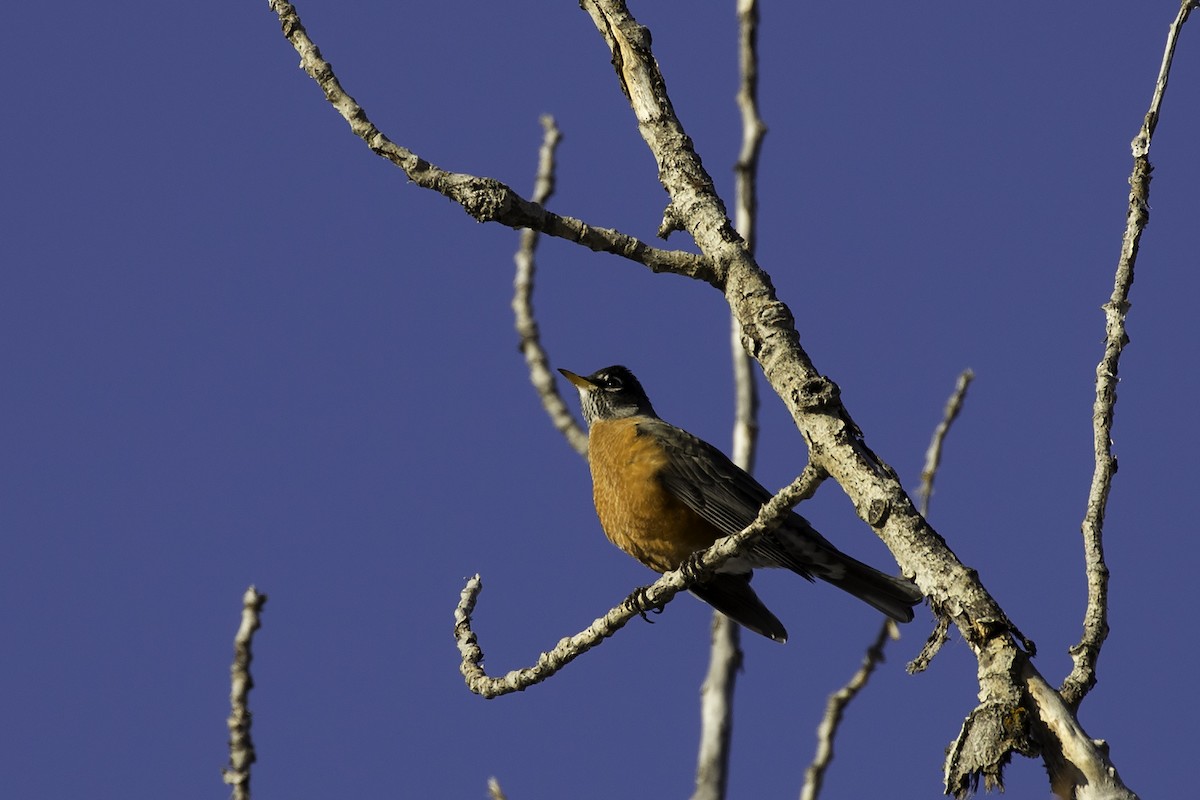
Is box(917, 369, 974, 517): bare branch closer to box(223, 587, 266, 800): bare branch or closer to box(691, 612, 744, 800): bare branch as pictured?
box(691, 612, 744, 800): bare branch

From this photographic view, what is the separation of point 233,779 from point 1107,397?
2.87m

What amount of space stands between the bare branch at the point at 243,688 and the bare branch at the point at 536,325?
9.91ft

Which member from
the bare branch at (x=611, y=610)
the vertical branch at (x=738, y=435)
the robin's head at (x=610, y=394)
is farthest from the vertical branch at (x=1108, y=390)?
the robin's head at (x=610, y=394)

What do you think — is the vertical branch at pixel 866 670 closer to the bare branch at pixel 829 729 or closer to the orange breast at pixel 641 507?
the bare branch at pixel 829 729

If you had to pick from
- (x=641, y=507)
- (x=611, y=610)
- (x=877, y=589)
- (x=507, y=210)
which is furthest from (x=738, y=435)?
(x=507, y=210)

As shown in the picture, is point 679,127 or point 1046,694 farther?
point 679,127

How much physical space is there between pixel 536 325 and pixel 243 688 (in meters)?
3.19

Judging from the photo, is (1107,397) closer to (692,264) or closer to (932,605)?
(932,605)

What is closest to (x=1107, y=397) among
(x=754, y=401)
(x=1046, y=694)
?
(x=1046, y=694)

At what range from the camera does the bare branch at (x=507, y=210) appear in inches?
146

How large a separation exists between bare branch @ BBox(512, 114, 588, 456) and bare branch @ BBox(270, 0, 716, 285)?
2.76 m

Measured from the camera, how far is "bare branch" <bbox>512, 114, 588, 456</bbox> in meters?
6.68

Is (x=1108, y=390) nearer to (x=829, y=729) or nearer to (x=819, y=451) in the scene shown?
(x=819, y=451)

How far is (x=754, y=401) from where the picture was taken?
792cm
